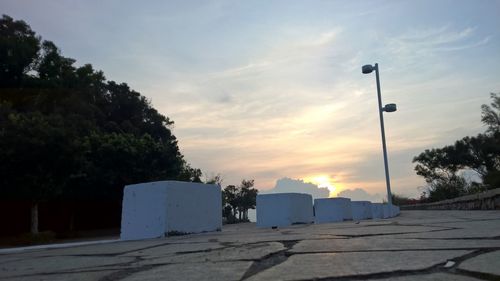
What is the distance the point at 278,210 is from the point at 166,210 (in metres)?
4.69

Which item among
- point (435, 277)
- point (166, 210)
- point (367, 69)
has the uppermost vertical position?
point (367, 69)

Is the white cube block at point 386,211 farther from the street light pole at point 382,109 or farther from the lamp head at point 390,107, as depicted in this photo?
the lamp head at point 390,107

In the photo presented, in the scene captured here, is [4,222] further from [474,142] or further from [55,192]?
[474,142]

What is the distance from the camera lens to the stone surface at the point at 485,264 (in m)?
2.39

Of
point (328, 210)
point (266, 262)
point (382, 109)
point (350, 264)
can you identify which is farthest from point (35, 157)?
point (350, 264)

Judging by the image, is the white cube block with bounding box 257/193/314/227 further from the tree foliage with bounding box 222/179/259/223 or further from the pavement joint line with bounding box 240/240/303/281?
the tree foliage with bounding box 222/179/259/223

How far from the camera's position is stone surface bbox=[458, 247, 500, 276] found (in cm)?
239

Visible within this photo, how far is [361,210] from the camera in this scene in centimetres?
1814

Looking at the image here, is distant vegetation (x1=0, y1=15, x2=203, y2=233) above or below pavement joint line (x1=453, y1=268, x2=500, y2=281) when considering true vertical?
above

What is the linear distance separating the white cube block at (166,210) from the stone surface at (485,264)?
6503 mm

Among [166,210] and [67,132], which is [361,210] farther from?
[67,132]

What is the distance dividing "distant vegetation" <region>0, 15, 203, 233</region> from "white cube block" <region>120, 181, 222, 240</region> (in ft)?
35.0

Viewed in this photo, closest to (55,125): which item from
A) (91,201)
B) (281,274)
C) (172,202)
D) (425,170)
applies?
(91,201)

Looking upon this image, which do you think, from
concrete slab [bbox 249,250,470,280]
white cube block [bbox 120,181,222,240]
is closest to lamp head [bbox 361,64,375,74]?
white cube block [bbox 120,181,222,240]
